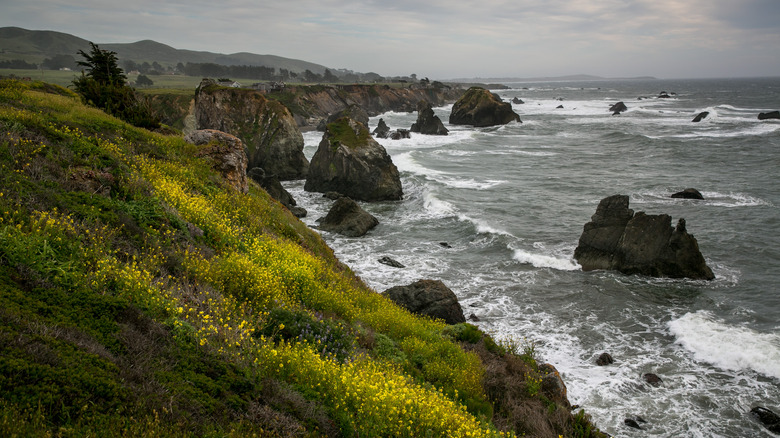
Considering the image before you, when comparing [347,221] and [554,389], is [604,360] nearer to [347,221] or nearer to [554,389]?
[554,389]

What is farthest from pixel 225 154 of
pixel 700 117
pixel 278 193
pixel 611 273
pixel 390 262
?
pixel 700 117

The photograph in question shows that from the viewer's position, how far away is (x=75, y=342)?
4.73 metres

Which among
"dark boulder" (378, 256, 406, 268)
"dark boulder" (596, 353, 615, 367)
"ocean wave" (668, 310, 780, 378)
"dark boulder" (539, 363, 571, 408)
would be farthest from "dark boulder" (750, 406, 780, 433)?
"dark boulder" (378, 256, 406, 268)

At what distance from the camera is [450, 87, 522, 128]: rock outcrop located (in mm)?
91375

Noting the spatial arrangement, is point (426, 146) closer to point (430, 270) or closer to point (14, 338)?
point (430, 270)

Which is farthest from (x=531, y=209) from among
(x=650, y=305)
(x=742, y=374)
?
(x=742, y=374)

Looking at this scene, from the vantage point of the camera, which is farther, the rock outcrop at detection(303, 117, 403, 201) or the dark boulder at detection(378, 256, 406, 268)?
the rock outcrop at detection(303, 117, 403, 201)

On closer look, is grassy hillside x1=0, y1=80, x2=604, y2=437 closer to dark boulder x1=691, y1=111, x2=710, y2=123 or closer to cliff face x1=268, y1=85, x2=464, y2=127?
cliff face x1=268, y1=85, x2=464, y2=127

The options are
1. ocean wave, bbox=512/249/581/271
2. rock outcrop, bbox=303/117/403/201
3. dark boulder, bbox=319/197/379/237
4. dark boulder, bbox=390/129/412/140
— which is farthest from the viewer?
dark boulder, bbox=390/129/412/140

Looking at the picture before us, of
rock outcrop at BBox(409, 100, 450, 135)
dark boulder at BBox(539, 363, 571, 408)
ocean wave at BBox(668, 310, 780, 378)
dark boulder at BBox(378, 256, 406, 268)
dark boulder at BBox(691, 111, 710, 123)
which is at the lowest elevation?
ocean wave at BBox(668, 310, 780, 378)

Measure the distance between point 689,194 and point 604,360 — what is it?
85.5 ft

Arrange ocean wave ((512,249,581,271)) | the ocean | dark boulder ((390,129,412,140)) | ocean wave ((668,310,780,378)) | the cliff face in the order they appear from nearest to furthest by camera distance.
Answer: the ocean < ocean wave ((668,310,780,378)) < ocean wave ((512,249,581,271)) < dark boulder ((390,129,412,140)) < the cliff face

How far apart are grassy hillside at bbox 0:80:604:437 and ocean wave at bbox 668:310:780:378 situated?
9.14 meters

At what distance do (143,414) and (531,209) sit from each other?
32420mm
